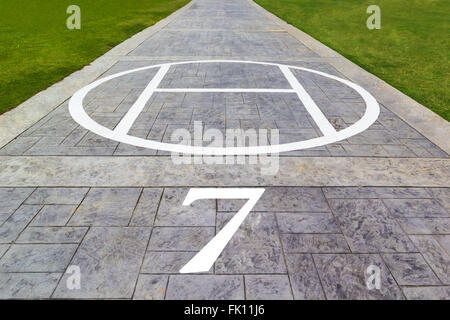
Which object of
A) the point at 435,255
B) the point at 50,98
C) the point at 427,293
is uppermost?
the point at 50,98

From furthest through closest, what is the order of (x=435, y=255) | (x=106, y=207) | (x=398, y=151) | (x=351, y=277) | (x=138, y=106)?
(x=138, y=106) < (x=398, y=151) < (x=106, y=207) < (x=435, y=255) < (x=351, y=277)

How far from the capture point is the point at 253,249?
3.53m

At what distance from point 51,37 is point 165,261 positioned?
13931mm

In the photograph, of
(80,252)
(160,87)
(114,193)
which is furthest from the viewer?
(160,87)

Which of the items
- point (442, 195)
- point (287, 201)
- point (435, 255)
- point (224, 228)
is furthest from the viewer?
point (442, 195)

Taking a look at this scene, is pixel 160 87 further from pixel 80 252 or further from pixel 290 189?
pixel 80 252

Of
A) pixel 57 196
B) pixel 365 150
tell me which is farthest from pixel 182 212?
pixel 365 150

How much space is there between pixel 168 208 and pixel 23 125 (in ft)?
12.5

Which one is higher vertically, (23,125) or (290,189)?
(23,125)

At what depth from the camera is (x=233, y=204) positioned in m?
4.19

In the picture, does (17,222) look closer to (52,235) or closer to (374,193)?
(52,235)

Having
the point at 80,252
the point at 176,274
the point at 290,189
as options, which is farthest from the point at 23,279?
the point at 290,189

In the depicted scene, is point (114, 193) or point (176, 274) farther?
point (114, 193)
